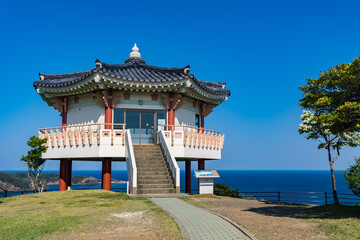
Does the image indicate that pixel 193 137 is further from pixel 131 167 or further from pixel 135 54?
pixel 135 54

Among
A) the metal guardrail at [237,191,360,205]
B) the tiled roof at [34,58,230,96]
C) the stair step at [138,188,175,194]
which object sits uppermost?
the tiled roof at [34,58,230,96]

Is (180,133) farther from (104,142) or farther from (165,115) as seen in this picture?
(104,142)

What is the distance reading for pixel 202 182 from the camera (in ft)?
63.8

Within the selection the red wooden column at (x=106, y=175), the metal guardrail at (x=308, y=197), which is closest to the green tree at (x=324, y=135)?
the metal guardrail at (x=308, y=197)

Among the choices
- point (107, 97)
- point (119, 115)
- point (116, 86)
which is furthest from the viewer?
point (119, 115)

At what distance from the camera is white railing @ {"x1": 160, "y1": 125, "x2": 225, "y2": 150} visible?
70.3 ft

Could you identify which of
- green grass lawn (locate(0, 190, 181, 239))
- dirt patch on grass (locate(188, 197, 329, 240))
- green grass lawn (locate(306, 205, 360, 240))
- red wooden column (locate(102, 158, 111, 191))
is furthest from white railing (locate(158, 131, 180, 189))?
green grass lawn (locate(306, 205, 360, 240))

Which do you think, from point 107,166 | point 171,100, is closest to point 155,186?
point 107,166

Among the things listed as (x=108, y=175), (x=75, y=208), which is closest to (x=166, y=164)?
(x=108, y=175)

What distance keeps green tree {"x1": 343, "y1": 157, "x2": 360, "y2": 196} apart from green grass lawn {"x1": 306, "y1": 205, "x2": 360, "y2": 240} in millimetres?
4158

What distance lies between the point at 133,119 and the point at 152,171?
20.2 feet

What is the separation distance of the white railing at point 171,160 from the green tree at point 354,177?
9018mm

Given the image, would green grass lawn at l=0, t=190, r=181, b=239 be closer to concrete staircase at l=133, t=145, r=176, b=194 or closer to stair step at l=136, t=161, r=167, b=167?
concrete staircase at l=133, t=145, r=176, b=194

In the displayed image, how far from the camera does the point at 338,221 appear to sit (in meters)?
10.3
